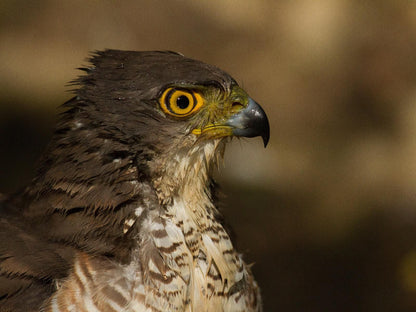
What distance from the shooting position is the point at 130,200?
298 centimetres

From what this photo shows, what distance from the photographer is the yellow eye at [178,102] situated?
10.0ft

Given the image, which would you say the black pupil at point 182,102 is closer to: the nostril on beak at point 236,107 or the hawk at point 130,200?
the hawk at point 130,200

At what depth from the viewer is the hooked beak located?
320cm

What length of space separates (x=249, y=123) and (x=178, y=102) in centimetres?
36

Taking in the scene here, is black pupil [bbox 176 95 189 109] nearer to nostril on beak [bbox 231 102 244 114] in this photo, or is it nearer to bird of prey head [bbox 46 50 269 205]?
bird of prey head [bbox 46 50 269 205]

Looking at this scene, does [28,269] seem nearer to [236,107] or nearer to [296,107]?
[236,107]

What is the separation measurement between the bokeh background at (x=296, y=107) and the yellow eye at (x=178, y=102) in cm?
277

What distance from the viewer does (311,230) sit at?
590cm

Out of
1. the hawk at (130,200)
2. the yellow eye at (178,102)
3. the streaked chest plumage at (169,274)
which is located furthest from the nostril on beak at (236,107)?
the streaked chest plumage at (169,274)

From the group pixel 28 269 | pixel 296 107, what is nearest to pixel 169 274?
pixel 28 269

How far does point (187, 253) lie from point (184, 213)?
0.19 m

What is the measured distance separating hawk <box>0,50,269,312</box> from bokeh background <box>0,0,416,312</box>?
260 cm

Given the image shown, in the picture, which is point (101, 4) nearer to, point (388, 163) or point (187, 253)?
point (388, 163)

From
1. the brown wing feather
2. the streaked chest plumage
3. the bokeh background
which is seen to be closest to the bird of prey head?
the streaked chest plumage
